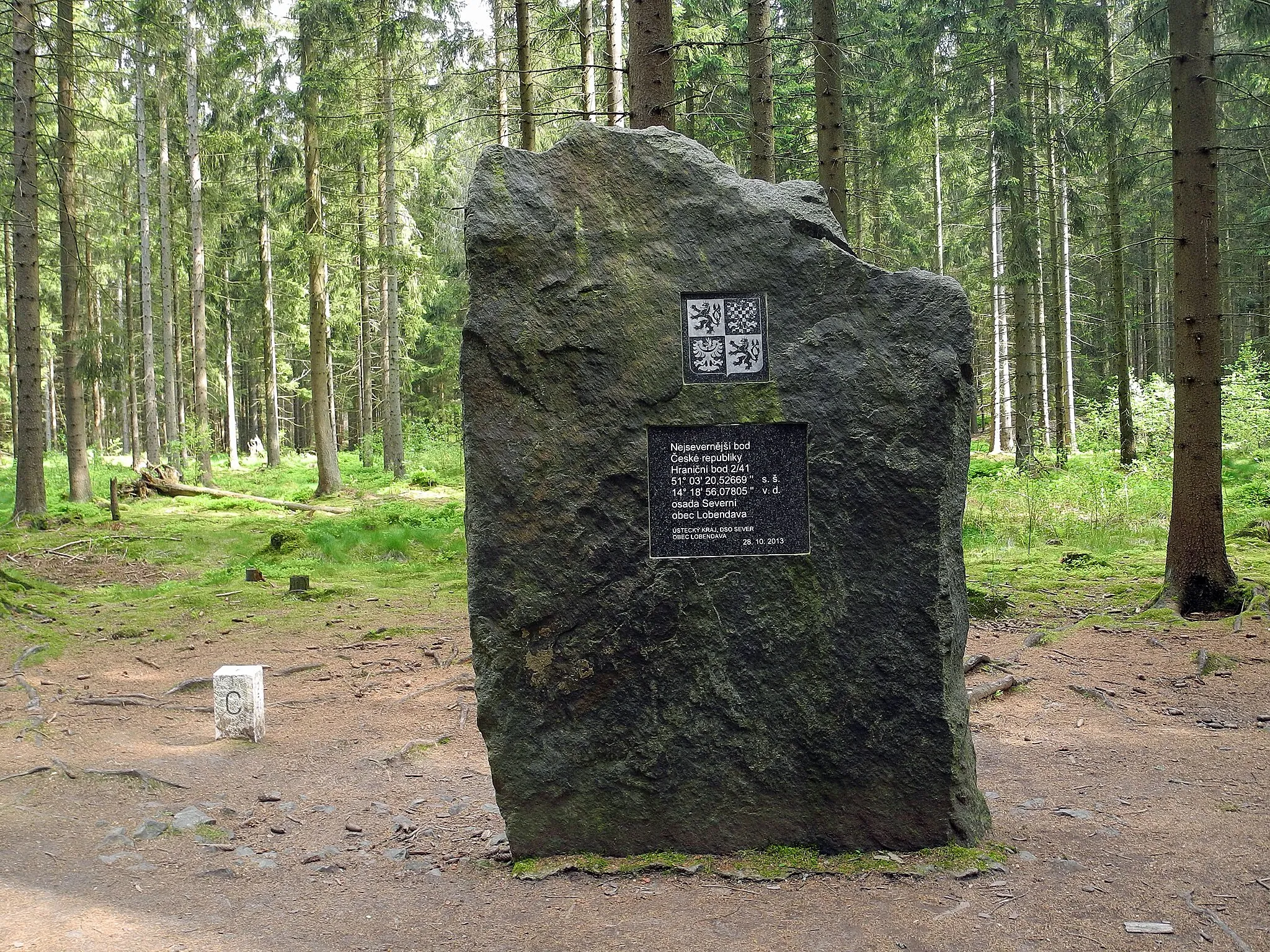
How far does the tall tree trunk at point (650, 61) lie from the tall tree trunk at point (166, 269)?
17.7m

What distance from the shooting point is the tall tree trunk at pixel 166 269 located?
22906mm

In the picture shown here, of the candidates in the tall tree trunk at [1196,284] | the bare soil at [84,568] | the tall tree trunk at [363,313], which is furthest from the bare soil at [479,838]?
the tall tree trunk at [363,313]

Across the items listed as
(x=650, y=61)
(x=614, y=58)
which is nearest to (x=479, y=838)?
(x=650, y=61)

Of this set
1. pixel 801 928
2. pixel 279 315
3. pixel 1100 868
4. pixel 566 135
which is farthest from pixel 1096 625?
pixel 279 315

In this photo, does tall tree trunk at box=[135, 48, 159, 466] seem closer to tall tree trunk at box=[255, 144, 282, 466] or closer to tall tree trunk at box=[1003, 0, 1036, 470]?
tall tree trunk at box=[255, 144, 282, 466]

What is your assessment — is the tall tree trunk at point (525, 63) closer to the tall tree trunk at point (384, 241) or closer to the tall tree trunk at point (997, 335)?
the tall tree trunk at point (384, 241)

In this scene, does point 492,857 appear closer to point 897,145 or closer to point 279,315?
point 897,145

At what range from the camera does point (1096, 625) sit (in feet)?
28.0

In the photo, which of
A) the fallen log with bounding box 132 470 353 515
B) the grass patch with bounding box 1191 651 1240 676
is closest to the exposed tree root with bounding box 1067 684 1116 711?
the grass patch with bounding box 1191 651 1240 676

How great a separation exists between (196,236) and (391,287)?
4.69m

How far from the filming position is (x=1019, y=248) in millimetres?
18797

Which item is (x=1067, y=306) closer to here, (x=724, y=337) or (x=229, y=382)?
(x=724, y=337)

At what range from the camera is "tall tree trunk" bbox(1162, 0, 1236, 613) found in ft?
27.0

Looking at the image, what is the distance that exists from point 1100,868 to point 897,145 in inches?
826
